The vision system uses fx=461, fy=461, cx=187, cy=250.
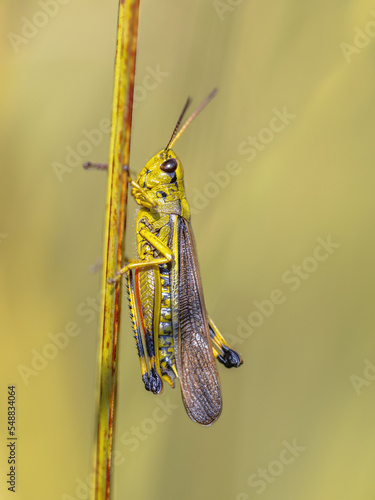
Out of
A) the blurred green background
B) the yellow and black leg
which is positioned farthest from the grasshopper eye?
the yellow and black leg

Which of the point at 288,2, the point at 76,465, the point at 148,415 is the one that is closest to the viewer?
the point at 76,465

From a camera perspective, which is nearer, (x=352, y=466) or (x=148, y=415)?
(x=352, y=466)

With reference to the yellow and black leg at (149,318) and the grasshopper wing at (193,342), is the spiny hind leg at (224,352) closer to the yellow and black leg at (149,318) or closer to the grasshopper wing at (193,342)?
the grasshopper wing at (193,342)

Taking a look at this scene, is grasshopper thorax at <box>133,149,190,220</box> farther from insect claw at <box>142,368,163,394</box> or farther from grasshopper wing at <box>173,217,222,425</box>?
insect claw at <box>142,368,163,394</box>

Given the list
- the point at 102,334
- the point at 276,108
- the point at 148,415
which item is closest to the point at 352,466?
the point at 148,415

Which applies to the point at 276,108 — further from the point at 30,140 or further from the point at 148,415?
the point at 148,415

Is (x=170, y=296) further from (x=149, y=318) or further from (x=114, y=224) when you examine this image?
(x=114, y=224)

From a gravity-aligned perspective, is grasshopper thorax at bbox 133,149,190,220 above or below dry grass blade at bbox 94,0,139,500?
above
